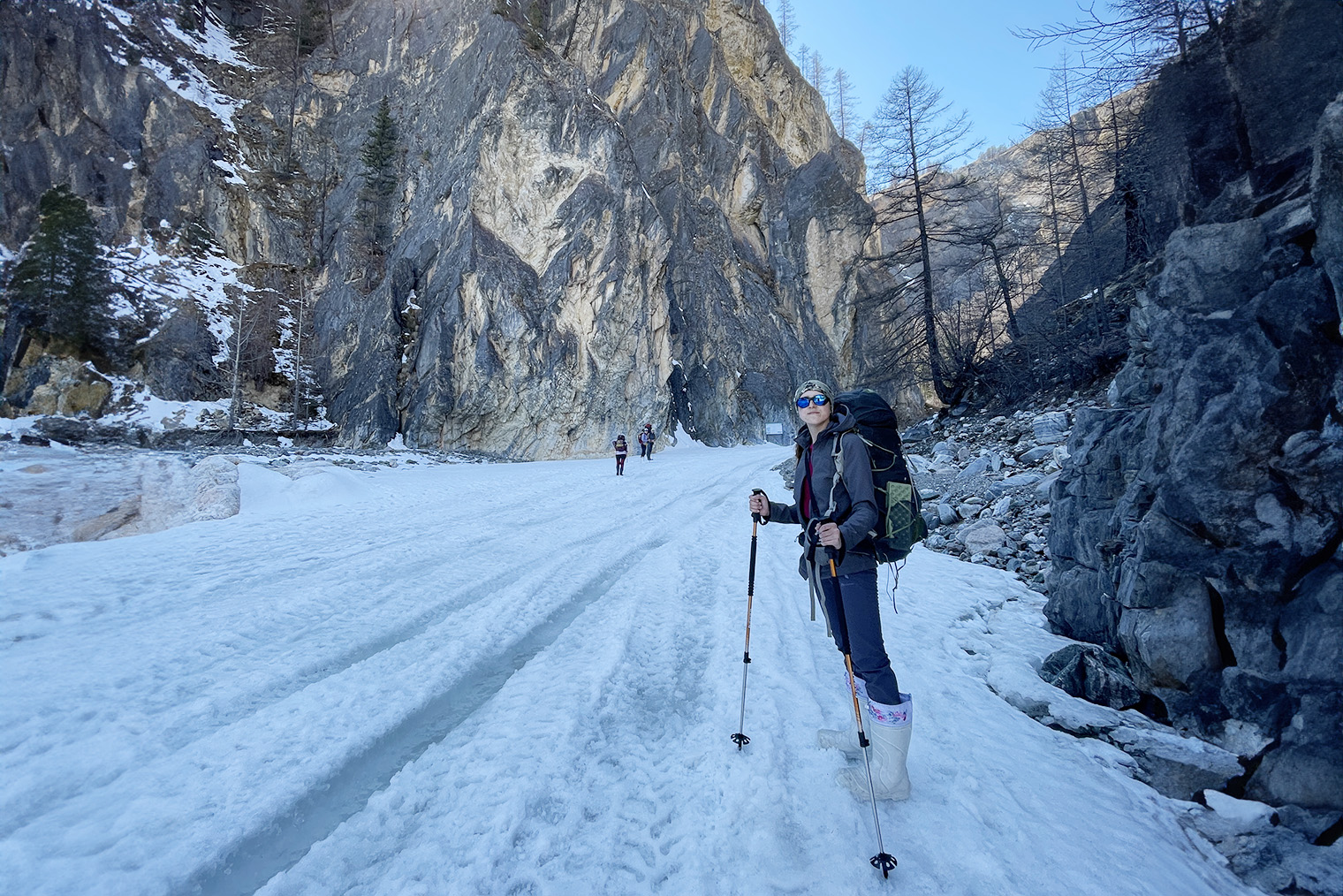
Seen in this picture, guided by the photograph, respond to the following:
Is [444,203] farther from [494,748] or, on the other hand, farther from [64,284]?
[494,748]

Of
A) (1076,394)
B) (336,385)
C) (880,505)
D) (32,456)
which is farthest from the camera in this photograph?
(336,385)

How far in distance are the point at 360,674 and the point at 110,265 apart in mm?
35763

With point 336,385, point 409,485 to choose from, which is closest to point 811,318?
point 336,385

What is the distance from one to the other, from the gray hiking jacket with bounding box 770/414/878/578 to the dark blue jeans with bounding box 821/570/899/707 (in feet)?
0.24

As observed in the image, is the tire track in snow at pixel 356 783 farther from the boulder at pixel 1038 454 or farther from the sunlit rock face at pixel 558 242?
the sunlit rock face at pixel 558 242

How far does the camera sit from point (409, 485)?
10977 millimetres

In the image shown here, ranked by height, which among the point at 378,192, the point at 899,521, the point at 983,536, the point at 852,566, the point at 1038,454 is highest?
the point at 378,192

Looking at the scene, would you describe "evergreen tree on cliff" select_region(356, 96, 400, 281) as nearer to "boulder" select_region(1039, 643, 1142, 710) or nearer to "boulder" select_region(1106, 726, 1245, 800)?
"boulder" select_region(1039, 643, 1142, 710)

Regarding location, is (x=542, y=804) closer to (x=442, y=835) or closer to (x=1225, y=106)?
(x=442, y=835)

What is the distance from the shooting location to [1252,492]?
3.01 meters

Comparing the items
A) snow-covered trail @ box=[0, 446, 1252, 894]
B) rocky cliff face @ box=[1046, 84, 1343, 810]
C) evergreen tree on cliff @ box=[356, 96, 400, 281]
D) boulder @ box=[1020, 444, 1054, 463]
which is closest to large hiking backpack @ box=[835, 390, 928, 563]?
snow-covered trail @ box=[0, 446, 1252, 894]

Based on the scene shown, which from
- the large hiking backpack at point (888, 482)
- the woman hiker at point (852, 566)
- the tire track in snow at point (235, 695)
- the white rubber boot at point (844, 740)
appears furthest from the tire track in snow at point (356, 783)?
the large hiking backpack at point (888, 482)

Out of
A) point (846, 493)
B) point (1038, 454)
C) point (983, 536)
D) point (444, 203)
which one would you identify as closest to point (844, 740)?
point (846, 493)

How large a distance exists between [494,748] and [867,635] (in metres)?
2.03
